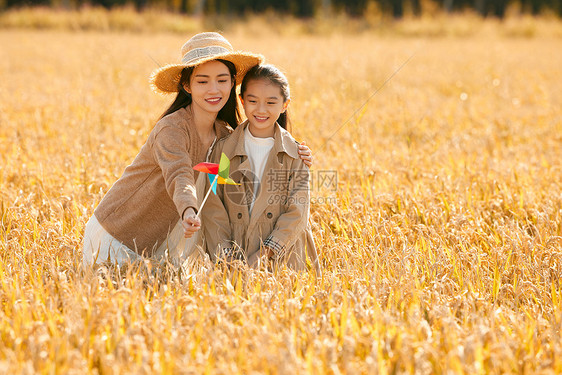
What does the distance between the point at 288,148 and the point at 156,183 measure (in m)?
0.72

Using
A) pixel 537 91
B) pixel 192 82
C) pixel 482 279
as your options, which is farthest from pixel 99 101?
pixel 537 91

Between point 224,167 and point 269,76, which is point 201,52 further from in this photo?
point 224,167

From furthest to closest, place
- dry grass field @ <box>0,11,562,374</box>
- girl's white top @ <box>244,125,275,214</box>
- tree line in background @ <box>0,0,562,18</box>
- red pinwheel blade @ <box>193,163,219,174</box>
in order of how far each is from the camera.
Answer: tree line in background @ <box>0,0,562,18</box> → girl's white top @ <box>244,125,275,214</box> → red pinwheel blade @ <box>193,163,219,174</box> → dry grass field @ <box>0,11,562,374</box>

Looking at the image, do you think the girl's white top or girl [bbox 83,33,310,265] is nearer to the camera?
girl [bbox 83,33,310,265]

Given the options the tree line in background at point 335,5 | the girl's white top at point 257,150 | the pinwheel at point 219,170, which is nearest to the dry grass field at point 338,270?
the pinwheel at point 219,170

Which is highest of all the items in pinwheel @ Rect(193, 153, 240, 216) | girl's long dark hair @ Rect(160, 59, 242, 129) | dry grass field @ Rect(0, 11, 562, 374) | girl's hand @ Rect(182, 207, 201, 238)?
girl's long dark hair @ Rect(160, 59, 242, 129)

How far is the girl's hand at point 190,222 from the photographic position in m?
2.53

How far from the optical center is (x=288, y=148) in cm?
301

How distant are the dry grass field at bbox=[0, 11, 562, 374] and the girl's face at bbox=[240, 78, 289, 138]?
0.75 meters

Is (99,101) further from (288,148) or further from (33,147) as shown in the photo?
(288,148)

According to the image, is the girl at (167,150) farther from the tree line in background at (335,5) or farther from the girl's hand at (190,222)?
the tree line in background at (335,5)

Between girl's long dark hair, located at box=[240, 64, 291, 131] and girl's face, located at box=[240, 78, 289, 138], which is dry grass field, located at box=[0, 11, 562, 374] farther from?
girl's long dark hair, located at box=[240, 64, 291, 131]

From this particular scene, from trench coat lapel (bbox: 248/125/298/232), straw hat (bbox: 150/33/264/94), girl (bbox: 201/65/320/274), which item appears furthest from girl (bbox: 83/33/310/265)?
trench coat lapel (bbox: 248/125/298/232)

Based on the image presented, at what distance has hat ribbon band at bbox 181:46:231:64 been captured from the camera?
2.92m
